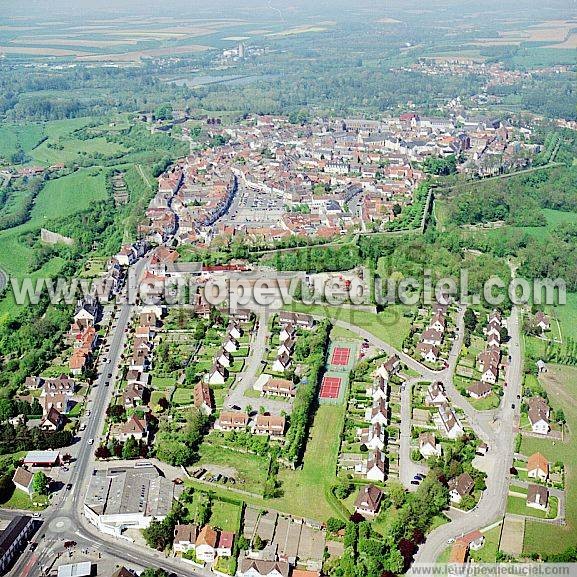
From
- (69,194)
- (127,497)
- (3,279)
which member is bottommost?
(69,194)

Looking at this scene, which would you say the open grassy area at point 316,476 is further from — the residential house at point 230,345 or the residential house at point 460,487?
the residential house at point 230,345

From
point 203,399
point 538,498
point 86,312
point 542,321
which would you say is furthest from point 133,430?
point 542,321

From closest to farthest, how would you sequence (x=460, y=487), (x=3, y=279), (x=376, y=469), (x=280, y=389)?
(x=460, y=487) → (x=376, y=469) → (x=280, y=389) → (x=3, y=279)

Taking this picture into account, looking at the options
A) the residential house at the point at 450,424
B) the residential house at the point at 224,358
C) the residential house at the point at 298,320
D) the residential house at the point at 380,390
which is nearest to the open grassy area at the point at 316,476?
the residential house at the point at 380,390

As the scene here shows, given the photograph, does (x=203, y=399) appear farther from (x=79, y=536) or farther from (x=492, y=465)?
(x=492, y=465)

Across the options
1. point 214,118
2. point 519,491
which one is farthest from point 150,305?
point 214,118

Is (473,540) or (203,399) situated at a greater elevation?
(203,399)

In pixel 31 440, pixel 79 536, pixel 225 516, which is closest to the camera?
pixel 79 536

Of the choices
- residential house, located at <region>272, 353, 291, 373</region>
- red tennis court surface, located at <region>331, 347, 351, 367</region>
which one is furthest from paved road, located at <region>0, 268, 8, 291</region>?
red tennis court surface, located at <region>331, 347, 351, 367</region>
